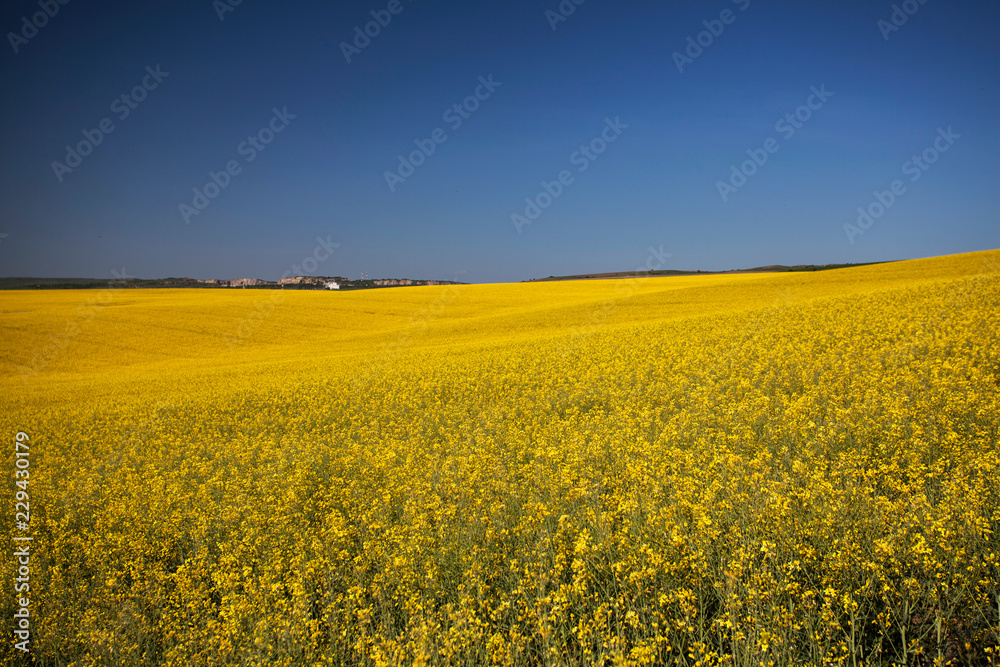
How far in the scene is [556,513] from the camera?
4.02m

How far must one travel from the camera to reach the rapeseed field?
256 centimetres

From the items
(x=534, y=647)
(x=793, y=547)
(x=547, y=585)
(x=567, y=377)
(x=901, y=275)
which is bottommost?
(x=534, y=647)

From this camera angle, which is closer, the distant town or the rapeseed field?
the rapeseed field

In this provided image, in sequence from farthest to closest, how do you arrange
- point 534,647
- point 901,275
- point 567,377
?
1. point 901,275
2. point 567,377
3. point 534,647

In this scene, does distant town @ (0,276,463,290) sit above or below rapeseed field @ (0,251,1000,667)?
above

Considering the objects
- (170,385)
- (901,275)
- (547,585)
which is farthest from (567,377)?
(901,275)

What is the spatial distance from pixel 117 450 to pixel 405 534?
24.7 feet

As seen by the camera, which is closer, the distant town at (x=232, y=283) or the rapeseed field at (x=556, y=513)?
the rapeseed field at (x=556, y=513)

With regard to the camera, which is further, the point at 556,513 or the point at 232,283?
the point at 232,283

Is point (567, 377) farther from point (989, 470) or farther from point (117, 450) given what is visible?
point (117, 450)

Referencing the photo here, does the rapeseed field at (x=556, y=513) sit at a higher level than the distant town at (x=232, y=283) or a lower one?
lower

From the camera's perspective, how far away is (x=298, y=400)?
441 inches

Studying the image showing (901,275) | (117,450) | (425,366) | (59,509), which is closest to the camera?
(59,509)

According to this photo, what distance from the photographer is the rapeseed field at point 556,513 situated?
2.56 metres
